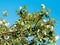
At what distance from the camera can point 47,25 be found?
43.2 feet

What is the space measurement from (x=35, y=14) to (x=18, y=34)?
1622 millimetres

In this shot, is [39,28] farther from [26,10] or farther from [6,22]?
[6,22]

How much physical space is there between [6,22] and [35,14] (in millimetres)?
2009

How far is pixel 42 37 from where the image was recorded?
13.1 metres

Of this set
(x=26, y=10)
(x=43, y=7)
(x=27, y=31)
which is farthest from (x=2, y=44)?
(x=43, y=7)

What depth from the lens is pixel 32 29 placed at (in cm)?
1323

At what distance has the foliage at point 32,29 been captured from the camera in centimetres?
1307

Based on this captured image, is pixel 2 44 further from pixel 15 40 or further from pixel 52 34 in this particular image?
pixel 52 34

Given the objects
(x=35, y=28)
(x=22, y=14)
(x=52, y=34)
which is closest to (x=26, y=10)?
(x=22, y=14)

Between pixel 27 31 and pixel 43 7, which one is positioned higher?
pixel 43 7

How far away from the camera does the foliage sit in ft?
42.9

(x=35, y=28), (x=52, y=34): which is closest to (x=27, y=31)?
(x=35, y=28)

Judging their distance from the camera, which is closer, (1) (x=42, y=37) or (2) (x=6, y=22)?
(1) (x=42, y=37)

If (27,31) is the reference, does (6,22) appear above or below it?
above
